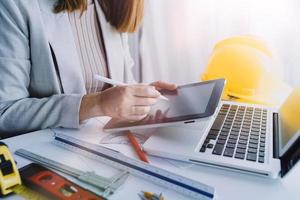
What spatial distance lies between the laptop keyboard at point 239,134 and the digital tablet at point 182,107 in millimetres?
53

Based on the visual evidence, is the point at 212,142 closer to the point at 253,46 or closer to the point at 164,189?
the point at 164,189

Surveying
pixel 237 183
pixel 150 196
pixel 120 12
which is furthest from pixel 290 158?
pixel 120 12

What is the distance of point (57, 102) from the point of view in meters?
0.60

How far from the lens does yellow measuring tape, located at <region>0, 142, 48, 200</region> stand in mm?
390

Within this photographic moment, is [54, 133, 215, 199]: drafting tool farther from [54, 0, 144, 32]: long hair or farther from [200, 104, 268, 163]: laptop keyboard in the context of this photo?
[54, 0, 144, 32]: long hair

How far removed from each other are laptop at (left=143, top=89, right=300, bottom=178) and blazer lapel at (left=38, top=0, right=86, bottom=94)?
305 millimetres

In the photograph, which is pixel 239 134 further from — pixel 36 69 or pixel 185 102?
pixel 36 69

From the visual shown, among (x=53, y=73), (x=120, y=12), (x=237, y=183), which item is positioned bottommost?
(x=237, y=183)

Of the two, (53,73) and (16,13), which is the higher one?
(16,13)

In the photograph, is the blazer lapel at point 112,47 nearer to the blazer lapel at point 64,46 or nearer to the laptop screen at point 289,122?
the blazer lapel at point 64,46

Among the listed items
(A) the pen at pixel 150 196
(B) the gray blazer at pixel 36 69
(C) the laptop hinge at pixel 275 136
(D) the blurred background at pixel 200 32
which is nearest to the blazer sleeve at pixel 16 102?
(B) the gray blazer at pixel 36 69

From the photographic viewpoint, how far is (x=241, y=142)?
50 cm

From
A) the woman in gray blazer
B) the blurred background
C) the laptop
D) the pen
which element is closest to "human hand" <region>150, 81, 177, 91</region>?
the woman in gray blazer

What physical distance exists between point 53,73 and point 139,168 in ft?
1.19
